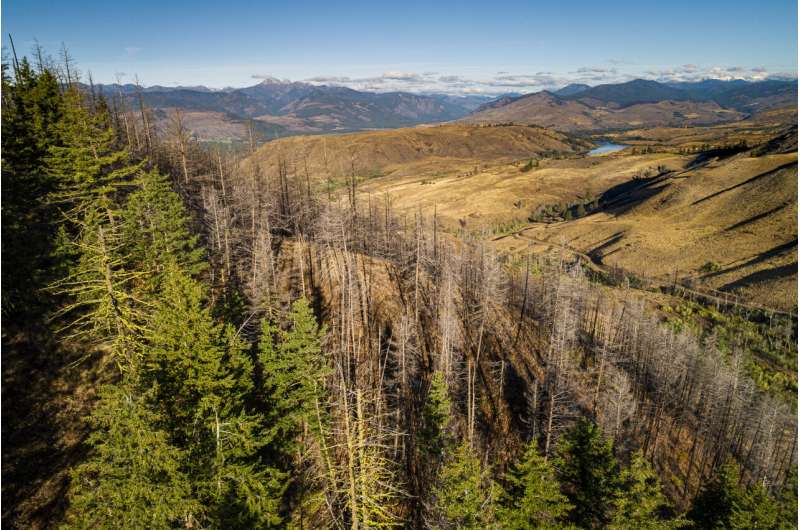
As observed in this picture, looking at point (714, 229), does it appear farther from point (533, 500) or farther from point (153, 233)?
point (153, 233)

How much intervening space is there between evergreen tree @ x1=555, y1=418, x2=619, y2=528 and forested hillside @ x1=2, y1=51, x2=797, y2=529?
11 centimetres

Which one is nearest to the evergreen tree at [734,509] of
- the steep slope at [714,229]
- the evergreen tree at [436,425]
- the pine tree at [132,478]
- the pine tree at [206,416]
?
the evergreen tree at [436,425]

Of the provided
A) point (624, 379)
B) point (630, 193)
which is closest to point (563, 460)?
point (624, 379)

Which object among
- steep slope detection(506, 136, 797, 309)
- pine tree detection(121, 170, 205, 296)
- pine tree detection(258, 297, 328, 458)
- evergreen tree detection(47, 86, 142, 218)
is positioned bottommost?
steep slope detection(506, 136, 797, 309)

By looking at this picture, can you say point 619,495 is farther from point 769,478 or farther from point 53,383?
point 769,478

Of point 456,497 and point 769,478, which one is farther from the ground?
point 456,497

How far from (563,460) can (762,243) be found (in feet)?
432

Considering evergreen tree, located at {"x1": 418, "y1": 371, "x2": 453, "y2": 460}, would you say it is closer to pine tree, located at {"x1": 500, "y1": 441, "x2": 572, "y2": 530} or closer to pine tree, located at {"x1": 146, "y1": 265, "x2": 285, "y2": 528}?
pine tree, located at {"x1": 500, "y1": 441, "x2": 572, "y2": 530}

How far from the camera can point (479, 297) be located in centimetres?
5838

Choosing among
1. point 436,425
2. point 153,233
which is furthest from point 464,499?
point 153,233

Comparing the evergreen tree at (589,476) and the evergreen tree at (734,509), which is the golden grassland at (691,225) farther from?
the evergreen tree at (734,509)

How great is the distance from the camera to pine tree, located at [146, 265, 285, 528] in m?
17.2

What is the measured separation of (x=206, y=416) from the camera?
1903 cm

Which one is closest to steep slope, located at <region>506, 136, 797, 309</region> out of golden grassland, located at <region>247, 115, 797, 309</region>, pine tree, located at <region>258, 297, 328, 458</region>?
golden grassland, located at <region>247, 115, 797, 309</region>
